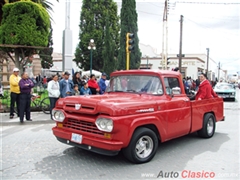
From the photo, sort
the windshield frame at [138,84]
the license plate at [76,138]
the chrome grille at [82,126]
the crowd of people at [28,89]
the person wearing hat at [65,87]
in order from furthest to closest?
the person wearing hat at [65,87] → the crowd of people at [28,89] → the windshield frame at [138,84] → the license plate at [76,138] → the chrome grille at [82,126]

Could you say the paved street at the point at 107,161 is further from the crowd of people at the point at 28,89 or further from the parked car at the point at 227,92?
the parked car at the point at 227,92

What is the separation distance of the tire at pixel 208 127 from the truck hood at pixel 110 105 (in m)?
2.29

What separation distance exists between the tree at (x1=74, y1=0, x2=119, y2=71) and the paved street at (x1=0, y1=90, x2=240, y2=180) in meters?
27.8

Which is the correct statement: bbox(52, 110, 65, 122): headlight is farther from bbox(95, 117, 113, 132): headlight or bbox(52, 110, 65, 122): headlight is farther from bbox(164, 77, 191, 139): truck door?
bbox(164, 77, 191, 139): truck door

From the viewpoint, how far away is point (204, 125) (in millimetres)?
6535

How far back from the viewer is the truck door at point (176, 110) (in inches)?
204

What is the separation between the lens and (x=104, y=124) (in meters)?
4.20

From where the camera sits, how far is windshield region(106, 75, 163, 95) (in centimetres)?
533

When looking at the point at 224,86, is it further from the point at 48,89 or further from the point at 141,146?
the point at 141,146

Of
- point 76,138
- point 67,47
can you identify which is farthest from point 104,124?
point 67,47

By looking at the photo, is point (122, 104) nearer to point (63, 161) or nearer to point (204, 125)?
point (63, 161)

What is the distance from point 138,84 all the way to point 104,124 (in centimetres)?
167

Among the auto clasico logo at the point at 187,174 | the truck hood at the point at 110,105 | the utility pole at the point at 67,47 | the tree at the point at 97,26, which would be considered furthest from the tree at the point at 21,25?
the tree at the point at 97,26

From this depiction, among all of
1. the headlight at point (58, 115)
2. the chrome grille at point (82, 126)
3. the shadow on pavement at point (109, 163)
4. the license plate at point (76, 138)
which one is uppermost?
the headlight at point (58, 115)
